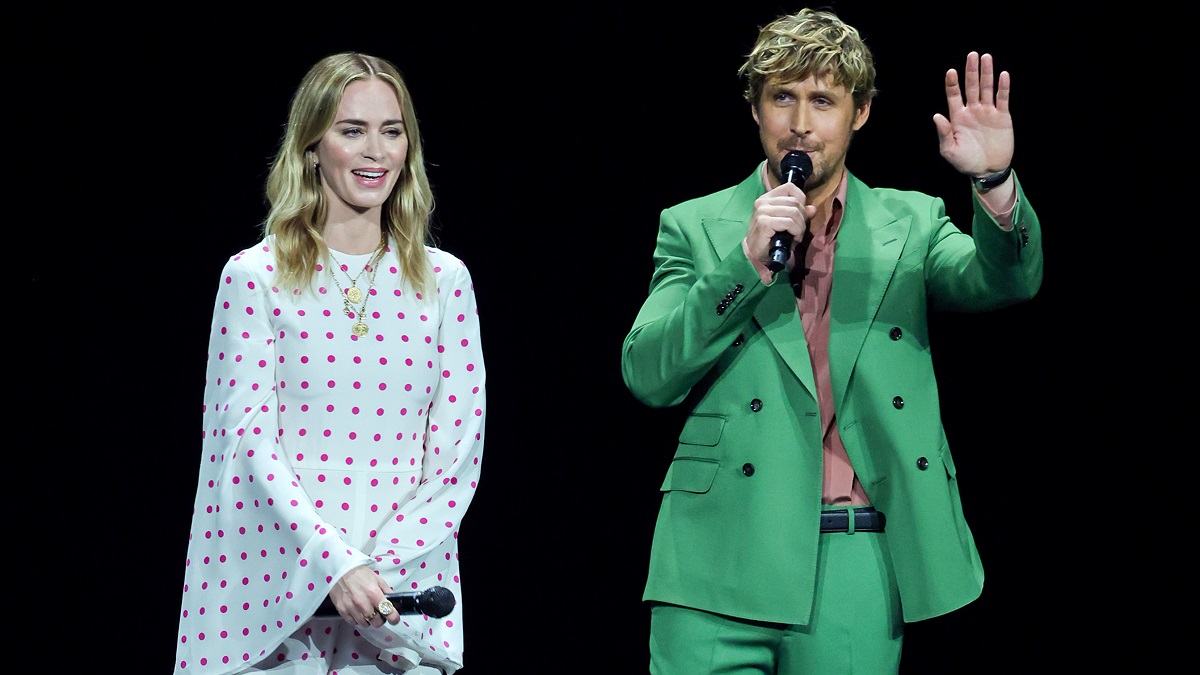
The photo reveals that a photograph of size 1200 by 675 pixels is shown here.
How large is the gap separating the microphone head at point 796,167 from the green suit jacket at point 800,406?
0.16 m

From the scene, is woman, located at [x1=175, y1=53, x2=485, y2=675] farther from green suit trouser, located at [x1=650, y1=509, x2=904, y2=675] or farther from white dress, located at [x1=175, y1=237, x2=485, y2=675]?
green suit trouser, located at [x1=650, y1=509, x2=904, y2=675]

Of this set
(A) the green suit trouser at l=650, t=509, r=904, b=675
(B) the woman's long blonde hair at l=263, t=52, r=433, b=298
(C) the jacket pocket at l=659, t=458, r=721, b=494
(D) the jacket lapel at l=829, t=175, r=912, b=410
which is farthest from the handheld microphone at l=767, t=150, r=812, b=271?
(B) the woman's long blonde hair at l=263, t=52, r=433, b=298

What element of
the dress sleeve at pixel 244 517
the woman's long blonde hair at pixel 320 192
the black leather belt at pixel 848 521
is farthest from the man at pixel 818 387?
the dress sleeve at pixel 244 517

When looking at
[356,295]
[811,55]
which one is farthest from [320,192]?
[811,55]

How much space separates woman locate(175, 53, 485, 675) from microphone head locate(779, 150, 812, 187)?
0.62 meters

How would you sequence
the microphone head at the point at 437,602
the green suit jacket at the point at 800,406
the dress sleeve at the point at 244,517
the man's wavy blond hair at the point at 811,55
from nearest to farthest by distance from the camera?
the microphone head at the point at 437,602 → the dress sleeve at the point at 244,517 → the green suit jacket at the point at 800,406 → the man's wavy blond hair at the point at 811,55

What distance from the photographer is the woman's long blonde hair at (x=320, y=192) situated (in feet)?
9.25

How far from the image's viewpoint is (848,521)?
2807 millimetres

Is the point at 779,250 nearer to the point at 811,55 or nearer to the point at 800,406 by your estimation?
the point at 800,406

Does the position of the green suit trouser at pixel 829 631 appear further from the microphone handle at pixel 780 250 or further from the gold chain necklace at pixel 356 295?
the gold chain necklace at pixel 356 295

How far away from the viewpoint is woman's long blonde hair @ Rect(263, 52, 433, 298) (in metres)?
2.82

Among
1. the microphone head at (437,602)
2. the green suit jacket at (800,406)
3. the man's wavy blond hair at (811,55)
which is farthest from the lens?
the man's wavy blond hair at (811,55)

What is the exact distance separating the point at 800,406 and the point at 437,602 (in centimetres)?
74

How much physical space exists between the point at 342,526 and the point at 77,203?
1.58 m
